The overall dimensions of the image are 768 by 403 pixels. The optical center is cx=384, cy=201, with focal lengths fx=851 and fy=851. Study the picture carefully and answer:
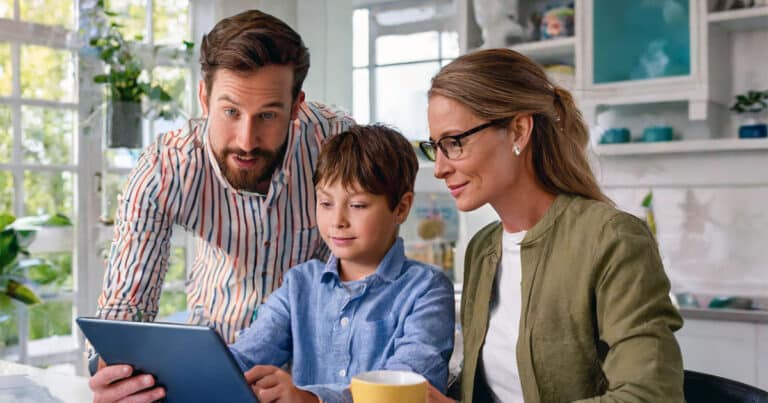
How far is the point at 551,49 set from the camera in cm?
365

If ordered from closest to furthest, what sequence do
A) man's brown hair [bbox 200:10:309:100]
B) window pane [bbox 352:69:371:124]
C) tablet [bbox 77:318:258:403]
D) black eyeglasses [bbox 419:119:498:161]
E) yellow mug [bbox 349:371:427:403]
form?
1. yellow mug [bbox 349:371:427:403]
2. tablet [bbox 77:318:258:403]
3. black eyeglasses [bbox 419:119:498:161]
4. man's brown hair [bbox 200:10:309:100]
5. window pane [bbox 352:69:371:124]

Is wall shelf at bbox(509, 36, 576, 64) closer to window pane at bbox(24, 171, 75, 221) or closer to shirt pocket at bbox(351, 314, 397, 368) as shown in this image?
window pane at bbox(24, 171, 75, 221)

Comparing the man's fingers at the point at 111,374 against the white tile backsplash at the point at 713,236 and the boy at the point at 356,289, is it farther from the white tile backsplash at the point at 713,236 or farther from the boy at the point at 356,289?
Answer: the white tile backsplash at the point at 713,236

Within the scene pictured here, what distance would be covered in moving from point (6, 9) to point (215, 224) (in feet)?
7.86

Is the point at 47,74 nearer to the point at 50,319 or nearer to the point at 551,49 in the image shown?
the point at 50,319

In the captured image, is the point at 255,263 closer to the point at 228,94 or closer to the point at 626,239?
the point at 228,94

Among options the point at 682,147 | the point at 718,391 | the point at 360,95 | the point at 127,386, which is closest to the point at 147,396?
the point at 127,386

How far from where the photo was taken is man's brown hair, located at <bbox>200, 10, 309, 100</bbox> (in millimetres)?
1563

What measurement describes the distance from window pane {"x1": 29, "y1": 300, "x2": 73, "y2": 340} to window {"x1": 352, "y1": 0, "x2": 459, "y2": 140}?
176cm

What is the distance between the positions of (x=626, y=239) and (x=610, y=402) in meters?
0.23

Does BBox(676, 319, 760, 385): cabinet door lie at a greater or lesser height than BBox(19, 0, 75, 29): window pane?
lesser

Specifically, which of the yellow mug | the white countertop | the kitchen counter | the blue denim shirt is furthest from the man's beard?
the kitchen counter

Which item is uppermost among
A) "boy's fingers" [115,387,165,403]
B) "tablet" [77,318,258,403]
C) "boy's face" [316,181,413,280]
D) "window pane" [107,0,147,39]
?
"window pane" [107,0,147,39]

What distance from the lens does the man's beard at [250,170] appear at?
5.28ft
